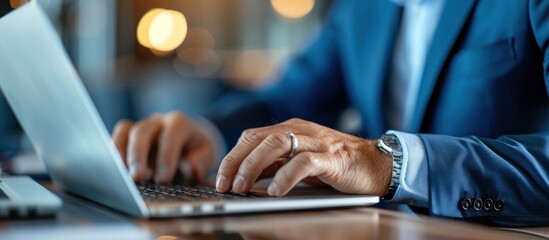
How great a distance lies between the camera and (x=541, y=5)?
1.05 metres

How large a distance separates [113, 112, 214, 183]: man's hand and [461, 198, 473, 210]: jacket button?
1.41 feet

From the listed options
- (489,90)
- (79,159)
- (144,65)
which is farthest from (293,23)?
(79,159)

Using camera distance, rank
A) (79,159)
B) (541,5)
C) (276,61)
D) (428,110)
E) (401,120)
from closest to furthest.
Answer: (79,159) < (541,5) < (428,110) < (401,120) < (276,61)

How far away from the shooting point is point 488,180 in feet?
2.76

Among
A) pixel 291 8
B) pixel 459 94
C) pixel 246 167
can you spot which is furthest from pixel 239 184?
pixel 291 8

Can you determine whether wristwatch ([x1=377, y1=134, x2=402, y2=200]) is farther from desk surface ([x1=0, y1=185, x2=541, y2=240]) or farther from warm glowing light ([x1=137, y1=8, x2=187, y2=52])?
warm glowing light ([x1=137, y1=8, x2=187, y2=52])

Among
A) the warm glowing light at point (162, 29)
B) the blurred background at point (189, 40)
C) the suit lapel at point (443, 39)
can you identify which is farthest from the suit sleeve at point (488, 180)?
the warm glowing light at point (162, 29)

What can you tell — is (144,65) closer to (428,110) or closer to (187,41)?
(187,41)

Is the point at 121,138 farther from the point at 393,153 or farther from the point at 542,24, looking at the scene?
the point at 542,24

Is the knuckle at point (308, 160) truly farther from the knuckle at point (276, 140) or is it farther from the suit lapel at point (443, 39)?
the suit lapel at point (443, 39)

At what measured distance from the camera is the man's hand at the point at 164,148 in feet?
3.50

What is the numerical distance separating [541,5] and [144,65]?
4655 millimetres

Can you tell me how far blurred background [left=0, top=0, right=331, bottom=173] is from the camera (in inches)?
204

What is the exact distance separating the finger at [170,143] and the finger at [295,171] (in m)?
0.32
